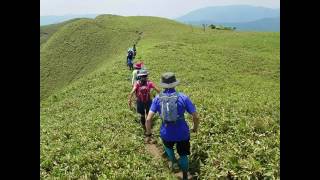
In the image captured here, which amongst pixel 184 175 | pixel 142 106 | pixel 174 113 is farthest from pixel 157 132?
pixel 174 113

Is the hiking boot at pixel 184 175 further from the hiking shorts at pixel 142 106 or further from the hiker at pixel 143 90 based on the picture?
the hiking shorts at pixel 142 106

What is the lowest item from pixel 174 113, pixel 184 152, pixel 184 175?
pixel 184 175

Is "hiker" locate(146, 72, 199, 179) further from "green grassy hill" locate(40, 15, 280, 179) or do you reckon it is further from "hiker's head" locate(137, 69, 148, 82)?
"hiker's head" locate(137, 69, 148, 82)

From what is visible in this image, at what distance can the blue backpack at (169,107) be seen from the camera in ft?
35.6

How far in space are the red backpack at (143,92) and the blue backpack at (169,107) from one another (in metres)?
4.59

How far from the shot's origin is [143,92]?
1570 centimetres

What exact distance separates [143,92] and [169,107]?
4.94m

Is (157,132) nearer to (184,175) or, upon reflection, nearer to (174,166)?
(174,166)

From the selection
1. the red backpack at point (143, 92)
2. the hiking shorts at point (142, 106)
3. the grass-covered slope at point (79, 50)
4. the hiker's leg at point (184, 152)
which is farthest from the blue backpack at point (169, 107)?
the grass-covered slope at point (79, 50)

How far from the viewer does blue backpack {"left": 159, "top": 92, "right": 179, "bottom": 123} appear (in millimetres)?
10844
